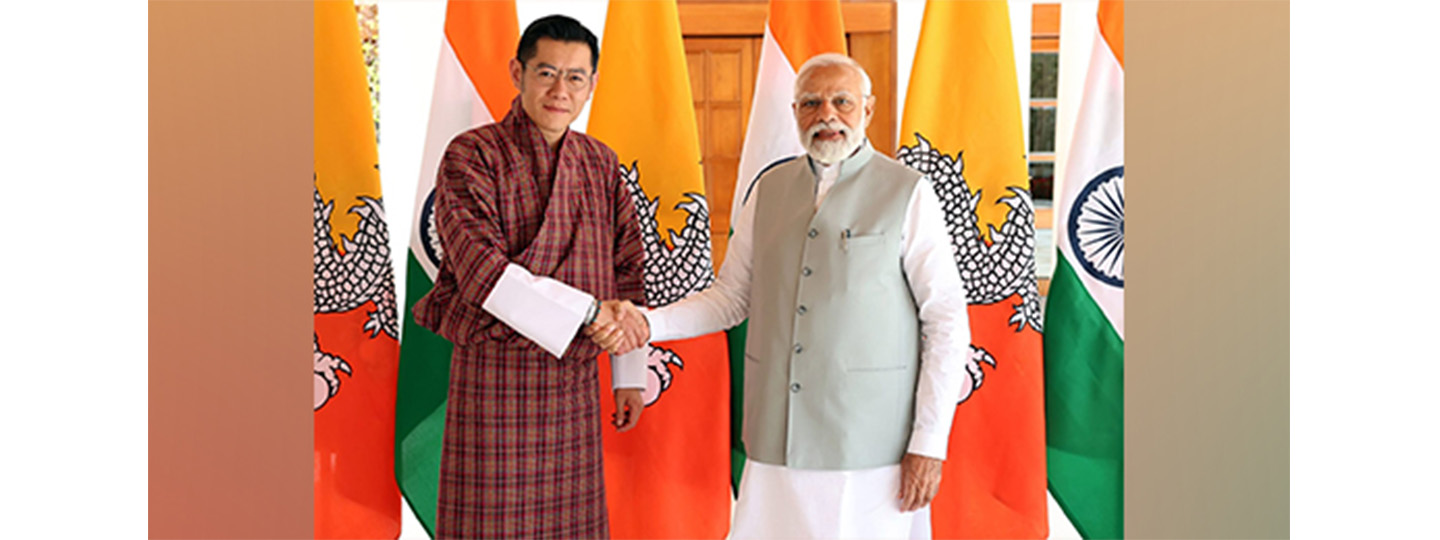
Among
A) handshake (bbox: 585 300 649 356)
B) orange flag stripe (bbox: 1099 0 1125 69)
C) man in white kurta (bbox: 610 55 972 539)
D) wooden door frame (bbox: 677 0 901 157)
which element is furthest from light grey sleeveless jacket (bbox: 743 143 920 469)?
wooden door frame (bbox: 677 0 901 157)

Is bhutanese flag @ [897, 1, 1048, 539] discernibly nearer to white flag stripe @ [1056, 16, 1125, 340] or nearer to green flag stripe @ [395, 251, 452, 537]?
white flag stripe @ [1056, 16, 1125, 340]

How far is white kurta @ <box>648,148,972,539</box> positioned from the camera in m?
2.03

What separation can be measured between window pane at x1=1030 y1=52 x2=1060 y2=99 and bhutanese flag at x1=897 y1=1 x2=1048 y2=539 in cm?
80

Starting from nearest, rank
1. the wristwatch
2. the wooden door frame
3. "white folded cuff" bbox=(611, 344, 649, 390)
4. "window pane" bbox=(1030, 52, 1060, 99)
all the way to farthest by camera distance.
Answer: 1. the wristwatch
2. "white folded cuff" bbox=(611, 344, 649, 390)
3. the wooden door frame
4. "window pane" bbox=(1030, 52, 1060, 99)

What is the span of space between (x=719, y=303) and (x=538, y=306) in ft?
1.37

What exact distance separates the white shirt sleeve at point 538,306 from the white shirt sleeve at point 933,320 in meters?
0.68

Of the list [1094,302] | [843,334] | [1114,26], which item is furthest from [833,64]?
[1094,302]

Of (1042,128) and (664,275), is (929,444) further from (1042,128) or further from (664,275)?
(1042,128)
